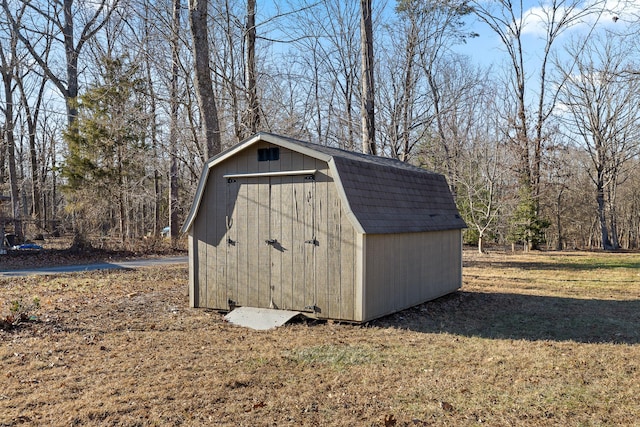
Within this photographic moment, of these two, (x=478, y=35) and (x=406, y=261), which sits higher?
(x=478, y=35)

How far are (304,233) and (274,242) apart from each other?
0.49 meters

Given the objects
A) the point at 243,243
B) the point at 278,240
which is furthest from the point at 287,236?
the point at 243,243

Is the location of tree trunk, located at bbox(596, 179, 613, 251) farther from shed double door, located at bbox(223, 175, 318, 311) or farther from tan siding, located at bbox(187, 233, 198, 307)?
tan siding, located at bbox(187, 233, 198, 307)

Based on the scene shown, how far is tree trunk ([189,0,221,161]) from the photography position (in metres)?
8.98

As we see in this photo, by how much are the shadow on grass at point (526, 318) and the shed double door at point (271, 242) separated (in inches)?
50.8

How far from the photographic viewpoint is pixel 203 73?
9211 millimetres

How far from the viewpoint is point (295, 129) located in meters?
13.6

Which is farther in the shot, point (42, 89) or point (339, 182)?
point (42, 89)

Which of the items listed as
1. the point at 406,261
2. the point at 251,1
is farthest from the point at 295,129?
the point at 406,261

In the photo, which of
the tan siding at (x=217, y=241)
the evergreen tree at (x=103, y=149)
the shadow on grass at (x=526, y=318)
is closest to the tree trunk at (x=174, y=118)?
the evergreen tree at (x=103, y=149)

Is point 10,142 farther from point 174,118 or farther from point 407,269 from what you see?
point 407,269

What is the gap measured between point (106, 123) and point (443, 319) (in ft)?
51.1

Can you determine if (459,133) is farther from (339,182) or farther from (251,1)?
(339,182)

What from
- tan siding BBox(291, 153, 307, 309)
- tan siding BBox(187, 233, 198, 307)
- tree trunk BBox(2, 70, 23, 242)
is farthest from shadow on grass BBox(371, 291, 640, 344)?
tree trunk BBox(2, 70, 23, 242)
